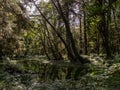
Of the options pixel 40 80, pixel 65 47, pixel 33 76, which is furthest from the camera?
pixel 65 47

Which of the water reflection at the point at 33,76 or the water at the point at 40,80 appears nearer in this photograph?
the water at the point at 40,80

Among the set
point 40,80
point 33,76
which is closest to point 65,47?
point 33,76

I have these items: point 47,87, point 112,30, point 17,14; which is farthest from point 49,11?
point 47,87

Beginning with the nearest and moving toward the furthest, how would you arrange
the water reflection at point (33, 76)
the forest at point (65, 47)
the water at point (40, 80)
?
the water at point (40, 80), the water reflection at point (33, 76), the forest at point (65, 47)

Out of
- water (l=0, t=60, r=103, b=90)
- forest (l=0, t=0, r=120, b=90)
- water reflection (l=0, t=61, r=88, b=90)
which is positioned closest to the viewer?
water (l=0, t=60, r=103, b=90)

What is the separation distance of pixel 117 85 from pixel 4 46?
59.1ft

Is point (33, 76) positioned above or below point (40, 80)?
below

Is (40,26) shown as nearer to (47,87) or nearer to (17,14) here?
(17,14)

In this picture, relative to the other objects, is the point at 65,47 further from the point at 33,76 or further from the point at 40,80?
the point at 40,80

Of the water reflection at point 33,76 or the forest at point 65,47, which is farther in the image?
the forest at point 65,47

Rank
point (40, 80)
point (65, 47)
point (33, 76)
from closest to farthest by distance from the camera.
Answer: point (40, 80) → point (33, 76) → point (65, 47)

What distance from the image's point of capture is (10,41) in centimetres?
2431

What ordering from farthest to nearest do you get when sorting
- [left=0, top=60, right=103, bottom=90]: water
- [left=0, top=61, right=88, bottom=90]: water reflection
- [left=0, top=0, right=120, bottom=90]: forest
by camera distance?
1. [left=0, top=0, right=120, bottom=90]: forest
2. [left=0, top=61, right=88, bottom=90]: water reflection
3. [left=0, top=60, right=103, bottom=90]: water

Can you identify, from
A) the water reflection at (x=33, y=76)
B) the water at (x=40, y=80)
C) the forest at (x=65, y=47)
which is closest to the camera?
the water at (x=40, y=80)
